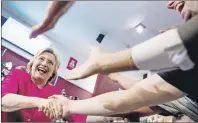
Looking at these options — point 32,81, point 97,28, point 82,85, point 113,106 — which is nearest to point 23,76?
point 32,81

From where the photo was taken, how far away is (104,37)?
113 centimetres

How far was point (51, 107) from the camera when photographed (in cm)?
93

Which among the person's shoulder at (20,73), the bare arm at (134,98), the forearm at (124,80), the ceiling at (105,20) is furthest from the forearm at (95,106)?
the person's shoulder at (20,73)

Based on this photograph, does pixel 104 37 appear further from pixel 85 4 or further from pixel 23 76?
pixel 23 76

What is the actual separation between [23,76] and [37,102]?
0.19 meters

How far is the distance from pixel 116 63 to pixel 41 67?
66 cm

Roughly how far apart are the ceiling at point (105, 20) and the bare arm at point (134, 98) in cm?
34

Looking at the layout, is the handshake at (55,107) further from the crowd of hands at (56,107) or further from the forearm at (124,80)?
the forearm at (124,80)

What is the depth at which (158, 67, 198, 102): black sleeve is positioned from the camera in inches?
24.7

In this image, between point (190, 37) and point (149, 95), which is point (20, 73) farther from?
point (190, 37)

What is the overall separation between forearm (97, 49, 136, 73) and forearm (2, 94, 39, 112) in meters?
0.55

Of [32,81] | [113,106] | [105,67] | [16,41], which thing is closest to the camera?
[105,67]

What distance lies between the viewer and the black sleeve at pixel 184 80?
0.63 m

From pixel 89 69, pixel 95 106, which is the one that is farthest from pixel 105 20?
pixel 89 69
